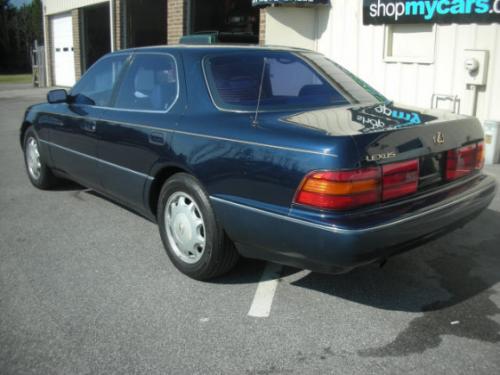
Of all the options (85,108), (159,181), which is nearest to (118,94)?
(85,108)

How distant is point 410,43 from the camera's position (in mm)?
8453

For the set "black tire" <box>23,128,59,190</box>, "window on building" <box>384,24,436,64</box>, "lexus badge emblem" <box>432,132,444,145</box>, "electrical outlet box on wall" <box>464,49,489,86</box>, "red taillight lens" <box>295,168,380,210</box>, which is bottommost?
"black tire" <box>23,128,59,190</box>

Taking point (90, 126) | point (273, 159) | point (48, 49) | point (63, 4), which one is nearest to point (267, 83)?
point (273, 159)

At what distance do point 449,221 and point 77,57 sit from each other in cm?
1859

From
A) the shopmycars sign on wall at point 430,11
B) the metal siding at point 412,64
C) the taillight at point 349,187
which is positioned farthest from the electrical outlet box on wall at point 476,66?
the taillight at point 349,187

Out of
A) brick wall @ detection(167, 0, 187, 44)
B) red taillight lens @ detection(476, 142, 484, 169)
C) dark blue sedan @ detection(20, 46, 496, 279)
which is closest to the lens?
dark blue sedan @ detection(20, 46, 496, 279)

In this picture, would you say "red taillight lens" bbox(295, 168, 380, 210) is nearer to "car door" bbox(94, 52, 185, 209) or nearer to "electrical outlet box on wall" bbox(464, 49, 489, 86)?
"car door" bbox(94, 52, 185, 209)

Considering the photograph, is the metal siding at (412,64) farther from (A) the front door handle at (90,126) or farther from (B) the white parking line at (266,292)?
(A) the front door handle at (90,126)

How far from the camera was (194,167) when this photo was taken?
11.5 ft

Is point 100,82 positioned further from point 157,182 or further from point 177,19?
point 177,19

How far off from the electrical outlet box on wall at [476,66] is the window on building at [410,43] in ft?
2.47

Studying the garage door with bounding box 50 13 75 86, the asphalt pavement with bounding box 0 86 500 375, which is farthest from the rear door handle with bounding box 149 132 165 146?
the garage door with bounding box 50 13 75 86

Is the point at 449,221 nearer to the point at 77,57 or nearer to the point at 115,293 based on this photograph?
the point at 115,293

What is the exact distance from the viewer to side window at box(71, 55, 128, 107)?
469 centimetres
